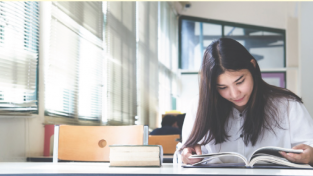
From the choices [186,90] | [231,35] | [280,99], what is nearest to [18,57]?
[280,99]

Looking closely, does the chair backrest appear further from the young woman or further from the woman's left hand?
the woman's left hand

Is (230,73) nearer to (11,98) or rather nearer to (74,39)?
(11,98)

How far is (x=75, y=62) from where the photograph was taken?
3.41 m

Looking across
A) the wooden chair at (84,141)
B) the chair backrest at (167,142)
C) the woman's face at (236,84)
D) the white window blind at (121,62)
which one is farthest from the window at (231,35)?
the woman's face at (236,84)

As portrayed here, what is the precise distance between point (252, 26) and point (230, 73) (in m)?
8.21

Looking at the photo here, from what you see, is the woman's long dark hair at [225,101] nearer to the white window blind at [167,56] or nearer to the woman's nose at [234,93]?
the woman's nose at [234,93]

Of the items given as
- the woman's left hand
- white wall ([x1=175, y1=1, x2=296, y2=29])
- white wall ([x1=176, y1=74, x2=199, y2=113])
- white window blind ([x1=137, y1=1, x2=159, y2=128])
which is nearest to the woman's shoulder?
the woman's left hand

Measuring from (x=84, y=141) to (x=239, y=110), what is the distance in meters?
0.80

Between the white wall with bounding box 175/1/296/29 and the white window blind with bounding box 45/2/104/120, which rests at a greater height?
the white wall with bounding box 175/1/296/29

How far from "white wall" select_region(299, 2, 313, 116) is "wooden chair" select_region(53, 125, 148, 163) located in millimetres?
2970

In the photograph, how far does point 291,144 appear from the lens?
167cm

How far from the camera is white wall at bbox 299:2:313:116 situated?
430cm

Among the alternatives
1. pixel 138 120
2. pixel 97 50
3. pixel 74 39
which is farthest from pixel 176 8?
pixel 74 39

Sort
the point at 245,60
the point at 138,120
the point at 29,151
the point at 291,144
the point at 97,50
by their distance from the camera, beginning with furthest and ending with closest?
1. the point at 138,120
2. the point at 97,50
3. the point at 29,151
4. the point at 291,144
5. the point at 245,60
